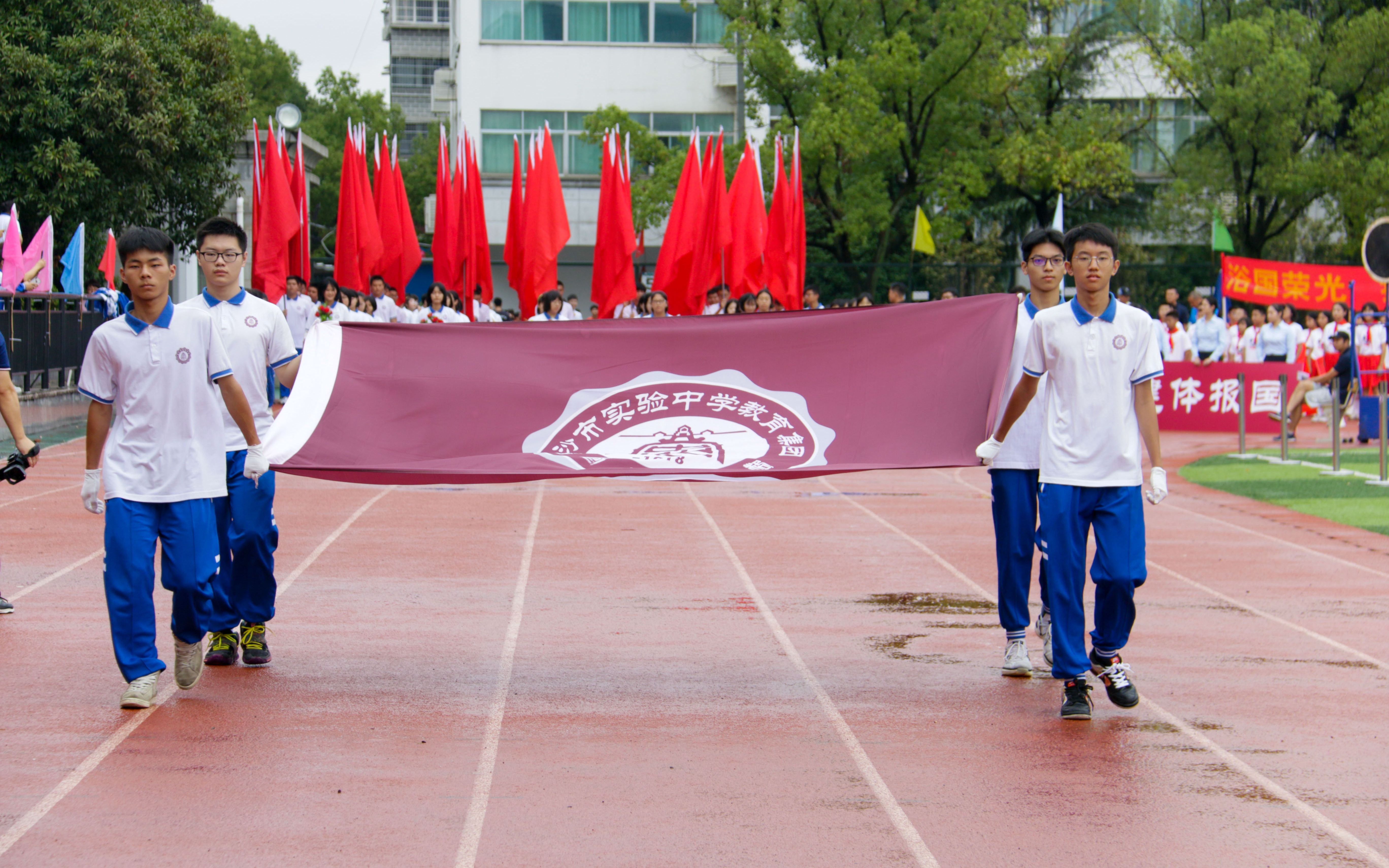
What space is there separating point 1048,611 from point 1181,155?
3219cm

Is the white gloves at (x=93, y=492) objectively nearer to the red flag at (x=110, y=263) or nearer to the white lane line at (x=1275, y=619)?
the white lane line at (x=1275, y=619)

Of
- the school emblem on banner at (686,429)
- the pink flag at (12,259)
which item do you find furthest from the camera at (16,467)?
the pink flag at (12,259)

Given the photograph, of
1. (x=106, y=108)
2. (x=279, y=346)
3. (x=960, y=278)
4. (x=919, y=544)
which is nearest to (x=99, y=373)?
(x=279, y=346)

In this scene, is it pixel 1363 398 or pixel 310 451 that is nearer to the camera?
pixel 310 451

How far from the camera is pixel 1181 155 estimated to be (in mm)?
36281

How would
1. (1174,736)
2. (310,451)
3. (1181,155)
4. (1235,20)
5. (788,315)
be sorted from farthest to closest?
(1181,155) → (1235,20) → (788,315) → (310,451) → (1174,736)

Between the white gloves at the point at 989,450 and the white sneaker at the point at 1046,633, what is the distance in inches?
38.1

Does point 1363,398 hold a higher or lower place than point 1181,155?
lower

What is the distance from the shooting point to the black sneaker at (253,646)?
22.1 ft

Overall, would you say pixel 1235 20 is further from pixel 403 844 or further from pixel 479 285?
pixel 403 844

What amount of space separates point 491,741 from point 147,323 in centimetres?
213

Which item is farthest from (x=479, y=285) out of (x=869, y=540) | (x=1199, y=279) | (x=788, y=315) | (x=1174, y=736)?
(x=1199, y=279)

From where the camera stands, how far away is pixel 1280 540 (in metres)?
11.5

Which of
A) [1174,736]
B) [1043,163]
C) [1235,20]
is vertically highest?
[1235,20]
